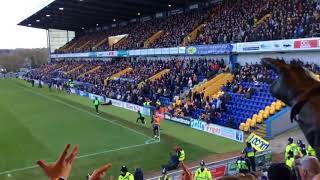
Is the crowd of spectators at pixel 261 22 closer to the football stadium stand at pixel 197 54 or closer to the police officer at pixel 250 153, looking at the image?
the football stadium stand at pixel 197 54

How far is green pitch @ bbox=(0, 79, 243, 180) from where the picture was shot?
16906 mm

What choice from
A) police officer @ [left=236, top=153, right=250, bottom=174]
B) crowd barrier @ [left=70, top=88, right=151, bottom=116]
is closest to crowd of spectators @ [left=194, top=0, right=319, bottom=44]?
crowd barrier @ [left=70, top=88, right=151, bottom=116]

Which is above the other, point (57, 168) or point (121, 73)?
point (57, 168)

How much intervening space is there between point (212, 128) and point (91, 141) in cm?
677

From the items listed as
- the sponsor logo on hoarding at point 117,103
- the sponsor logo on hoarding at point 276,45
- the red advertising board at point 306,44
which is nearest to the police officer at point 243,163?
the red advertising board at point 306,44

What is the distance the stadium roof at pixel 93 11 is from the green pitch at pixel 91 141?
61.9 feet

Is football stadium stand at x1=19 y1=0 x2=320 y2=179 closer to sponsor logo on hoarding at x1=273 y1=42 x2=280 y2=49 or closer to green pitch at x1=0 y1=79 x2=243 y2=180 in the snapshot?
sponsor logo on hoarding at x1=273 y1=42 x2=280 y2=49

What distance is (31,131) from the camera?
80.2ft

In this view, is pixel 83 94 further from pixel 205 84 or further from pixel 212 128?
pixel 212 128

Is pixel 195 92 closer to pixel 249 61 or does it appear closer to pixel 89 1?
pixel 249 61

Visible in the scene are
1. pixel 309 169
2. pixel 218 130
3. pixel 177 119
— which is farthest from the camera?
pixel 177 119

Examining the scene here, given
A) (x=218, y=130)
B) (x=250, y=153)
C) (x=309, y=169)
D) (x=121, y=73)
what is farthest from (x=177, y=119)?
(x=309, y=169)

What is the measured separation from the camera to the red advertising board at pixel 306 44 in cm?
2250

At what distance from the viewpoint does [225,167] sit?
1412cm
